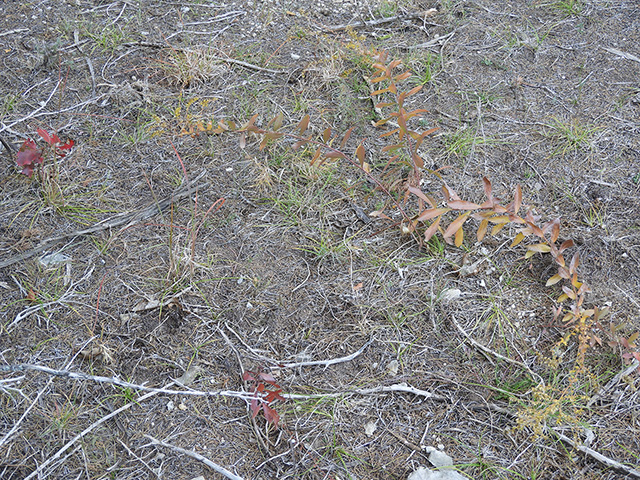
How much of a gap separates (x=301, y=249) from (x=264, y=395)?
25.6 inches

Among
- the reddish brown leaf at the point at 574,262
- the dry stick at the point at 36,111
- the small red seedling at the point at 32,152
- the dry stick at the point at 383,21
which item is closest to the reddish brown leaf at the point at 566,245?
the reddish brown leaf at the point at 574,262

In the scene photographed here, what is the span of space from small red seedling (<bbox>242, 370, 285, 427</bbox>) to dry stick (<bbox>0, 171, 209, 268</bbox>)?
845 millimetres

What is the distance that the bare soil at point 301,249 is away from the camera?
5.61 ft

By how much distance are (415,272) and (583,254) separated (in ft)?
2.22

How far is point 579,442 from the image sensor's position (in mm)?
1658

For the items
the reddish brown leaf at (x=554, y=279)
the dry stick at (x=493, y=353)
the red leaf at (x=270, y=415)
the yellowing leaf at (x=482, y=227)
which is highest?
the yellowing leaf at (x=482, y=227)

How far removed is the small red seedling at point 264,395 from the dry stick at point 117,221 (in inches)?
33.3

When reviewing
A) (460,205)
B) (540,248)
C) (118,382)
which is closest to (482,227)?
(460,205)

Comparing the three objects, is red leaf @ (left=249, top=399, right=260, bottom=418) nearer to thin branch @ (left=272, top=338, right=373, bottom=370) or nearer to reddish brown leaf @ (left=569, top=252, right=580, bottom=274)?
thin branch @ (left=272, top=338, right=373, bottom=370)

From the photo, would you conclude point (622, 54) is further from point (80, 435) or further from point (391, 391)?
point (80, 435)

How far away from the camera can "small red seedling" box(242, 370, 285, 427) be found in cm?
165

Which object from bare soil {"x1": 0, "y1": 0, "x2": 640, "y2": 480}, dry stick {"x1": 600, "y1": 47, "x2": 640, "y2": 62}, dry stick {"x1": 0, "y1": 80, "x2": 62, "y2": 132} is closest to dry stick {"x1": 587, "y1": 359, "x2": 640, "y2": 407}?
bare soil {"x1": 0, "y1": 0, "x2": 640, "y2": 480}

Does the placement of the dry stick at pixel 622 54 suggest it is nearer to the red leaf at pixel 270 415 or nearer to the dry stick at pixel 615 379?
the dry stick at pixel 615 379

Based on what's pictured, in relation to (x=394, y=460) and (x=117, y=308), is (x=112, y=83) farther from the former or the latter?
(x=394, y=460)
